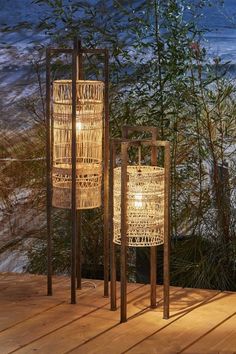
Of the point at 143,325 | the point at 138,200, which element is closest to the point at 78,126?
the point at 138,200

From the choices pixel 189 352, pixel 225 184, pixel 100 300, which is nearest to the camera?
pixel 189 352

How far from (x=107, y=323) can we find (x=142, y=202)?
62 cm

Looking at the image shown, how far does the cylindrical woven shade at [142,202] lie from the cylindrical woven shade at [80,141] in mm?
298

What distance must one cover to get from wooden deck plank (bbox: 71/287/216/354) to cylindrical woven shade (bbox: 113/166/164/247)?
384 millimetres

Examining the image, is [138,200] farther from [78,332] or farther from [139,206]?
[78,332]

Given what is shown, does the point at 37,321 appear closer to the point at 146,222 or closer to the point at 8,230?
the point at 146,222

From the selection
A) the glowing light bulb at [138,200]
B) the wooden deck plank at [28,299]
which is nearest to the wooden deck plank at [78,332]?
the wooden deck plank at [28,299]

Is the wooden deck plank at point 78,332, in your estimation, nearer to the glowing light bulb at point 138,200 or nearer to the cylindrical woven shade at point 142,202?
the cylindrical woven shade at point 142,202

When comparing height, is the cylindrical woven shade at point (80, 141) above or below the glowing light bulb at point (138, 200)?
above

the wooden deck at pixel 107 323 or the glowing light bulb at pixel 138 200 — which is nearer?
the wooden deck at pixel 107 323

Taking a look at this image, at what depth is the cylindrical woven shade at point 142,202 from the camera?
15.2 ft

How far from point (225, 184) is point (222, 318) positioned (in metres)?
1.42

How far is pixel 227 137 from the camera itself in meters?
6.00

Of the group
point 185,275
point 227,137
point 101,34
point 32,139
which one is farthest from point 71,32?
point 185,275
